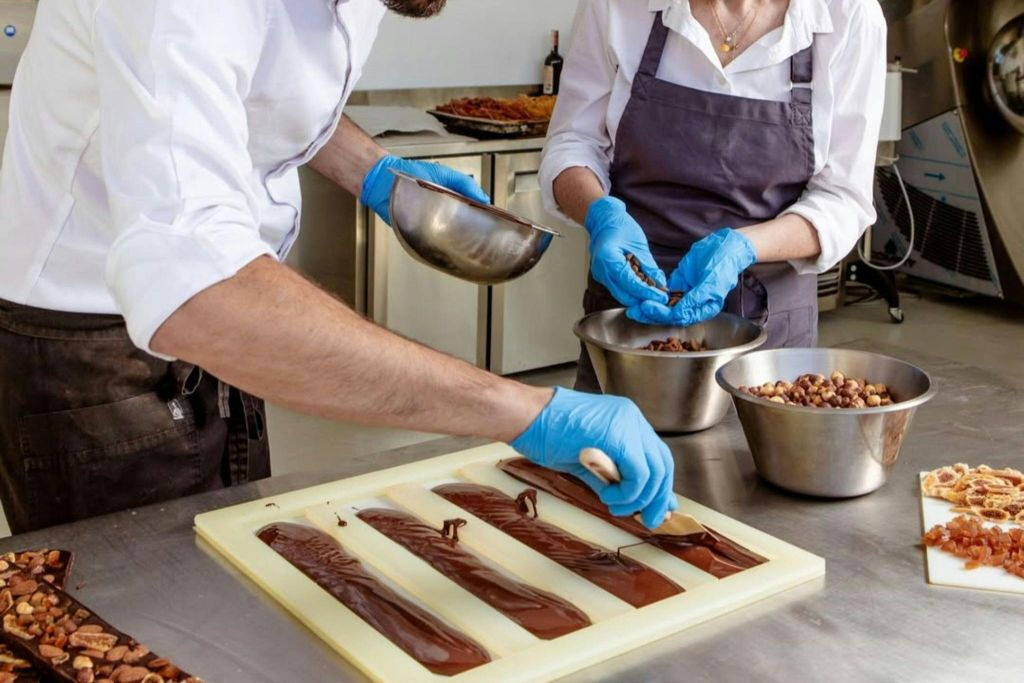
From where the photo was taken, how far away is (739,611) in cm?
144

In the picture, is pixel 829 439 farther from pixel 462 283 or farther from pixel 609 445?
pixel 462 283

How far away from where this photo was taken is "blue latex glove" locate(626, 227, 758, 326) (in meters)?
2.04

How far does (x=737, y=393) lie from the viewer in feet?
5.67

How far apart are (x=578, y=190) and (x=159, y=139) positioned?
4.21 ft

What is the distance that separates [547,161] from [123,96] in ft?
4.38

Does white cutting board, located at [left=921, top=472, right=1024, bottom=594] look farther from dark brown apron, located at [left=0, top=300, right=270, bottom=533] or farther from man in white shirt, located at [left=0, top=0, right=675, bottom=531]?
dark brown apron, located at [left=0, top=300, right=270, bottom=533]

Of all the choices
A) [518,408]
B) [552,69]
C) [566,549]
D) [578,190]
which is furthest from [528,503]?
[552,69]

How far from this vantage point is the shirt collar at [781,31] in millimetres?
2273

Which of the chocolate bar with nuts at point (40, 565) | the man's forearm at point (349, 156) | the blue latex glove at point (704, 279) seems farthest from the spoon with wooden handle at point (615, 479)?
the man's forearm at point (349, 156)

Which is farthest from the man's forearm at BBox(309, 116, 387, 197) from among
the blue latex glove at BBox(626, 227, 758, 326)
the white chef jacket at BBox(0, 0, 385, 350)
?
the blue latex glove at BBox(626, 227, 758, 326)

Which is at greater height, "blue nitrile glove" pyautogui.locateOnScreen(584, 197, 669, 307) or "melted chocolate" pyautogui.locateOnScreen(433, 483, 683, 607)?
"blue nitrile glove" pyautogui.locateOnScreen(584, 197, 669, 307)

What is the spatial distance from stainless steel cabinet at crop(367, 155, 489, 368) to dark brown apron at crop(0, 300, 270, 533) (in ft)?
7.44

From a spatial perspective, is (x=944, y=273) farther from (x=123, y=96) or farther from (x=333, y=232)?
(x=123, y=96)

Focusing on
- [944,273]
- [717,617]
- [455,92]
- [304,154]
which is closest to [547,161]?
[304,154]
